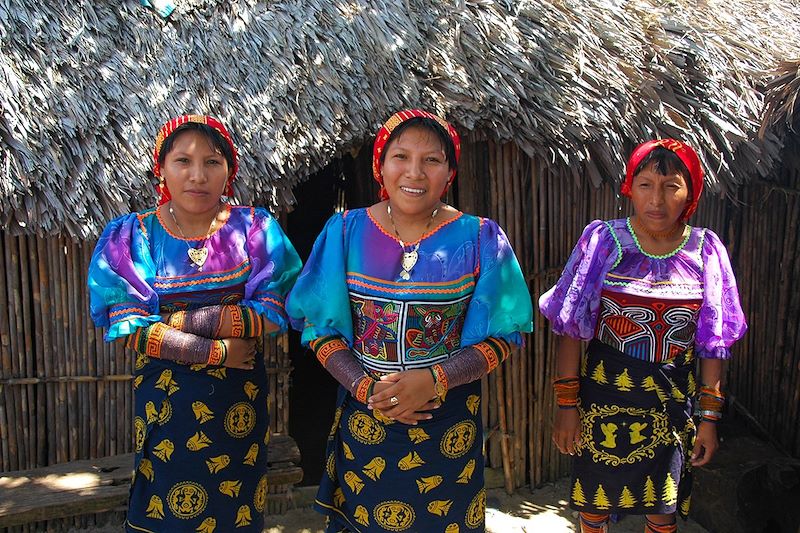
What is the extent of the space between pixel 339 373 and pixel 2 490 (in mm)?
2155

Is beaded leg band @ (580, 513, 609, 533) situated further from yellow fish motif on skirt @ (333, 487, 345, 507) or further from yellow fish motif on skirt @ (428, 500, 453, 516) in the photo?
yellow fish motif on skirt @ (333, 487, 345, 507)

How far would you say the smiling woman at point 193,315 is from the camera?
8.44 ft

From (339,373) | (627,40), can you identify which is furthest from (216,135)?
(627,40)

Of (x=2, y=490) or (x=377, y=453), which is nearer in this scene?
(x=377, y=453)

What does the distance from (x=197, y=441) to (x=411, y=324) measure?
3.09 feet

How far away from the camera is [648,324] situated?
2834mm

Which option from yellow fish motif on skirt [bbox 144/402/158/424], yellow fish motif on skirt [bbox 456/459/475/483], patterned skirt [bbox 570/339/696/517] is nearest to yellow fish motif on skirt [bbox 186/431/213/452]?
yellow fish motif on skirt [bbox 144/402/158/424]

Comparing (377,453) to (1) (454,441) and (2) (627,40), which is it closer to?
(1) (454,441)

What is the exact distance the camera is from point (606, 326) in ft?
9.51

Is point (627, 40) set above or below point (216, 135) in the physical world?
above

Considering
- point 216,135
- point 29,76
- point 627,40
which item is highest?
point 627,40

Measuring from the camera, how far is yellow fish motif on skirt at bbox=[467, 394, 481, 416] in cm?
260

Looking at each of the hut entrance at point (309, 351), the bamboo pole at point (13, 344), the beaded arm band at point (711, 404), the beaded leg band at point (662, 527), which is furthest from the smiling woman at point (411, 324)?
the bamboo pole at point (13, 344)

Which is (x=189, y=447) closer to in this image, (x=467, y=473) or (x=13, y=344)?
(x=467, y=473)
